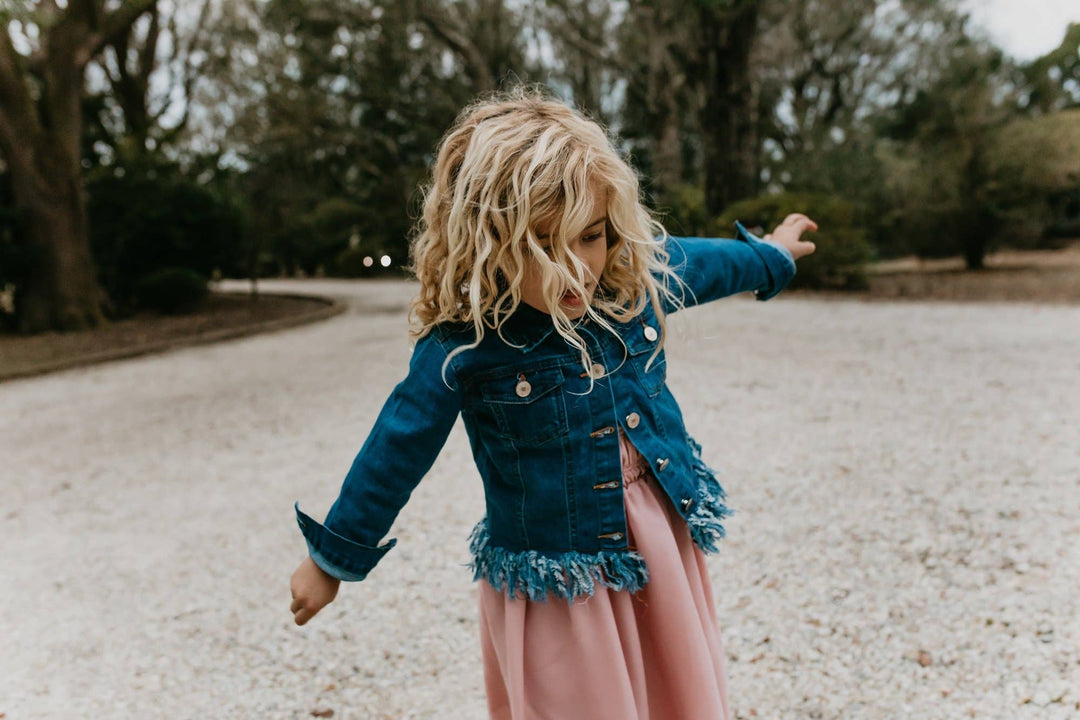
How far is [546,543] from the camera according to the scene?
4.81 ft

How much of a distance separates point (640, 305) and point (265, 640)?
1987mm

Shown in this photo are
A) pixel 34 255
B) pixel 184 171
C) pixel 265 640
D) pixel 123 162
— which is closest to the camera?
pixel 265 640

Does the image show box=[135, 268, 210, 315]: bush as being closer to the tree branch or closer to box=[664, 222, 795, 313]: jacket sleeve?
the tree branch

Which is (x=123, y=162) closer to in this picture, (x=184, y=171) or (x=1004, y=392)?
(x=184, y=171)

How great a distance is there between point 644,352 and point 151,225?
44.6 feet

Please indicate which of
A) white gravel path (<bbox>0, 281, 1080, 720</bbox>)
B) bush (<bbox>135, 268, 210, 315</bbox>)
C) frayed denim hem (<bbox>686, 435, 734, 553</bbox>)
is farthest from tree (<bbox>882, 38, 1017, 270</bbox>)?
frayed denim hem (<bbox>686, 435, 734, 553</bbox>)

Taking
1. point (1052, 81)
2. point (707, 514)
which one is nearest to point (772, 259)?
point (707, 514)

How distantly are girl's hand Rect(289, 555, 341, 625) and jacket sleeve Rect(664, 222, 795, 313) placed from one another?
794mm

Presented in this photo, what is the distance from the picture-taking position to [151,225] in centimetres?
1329

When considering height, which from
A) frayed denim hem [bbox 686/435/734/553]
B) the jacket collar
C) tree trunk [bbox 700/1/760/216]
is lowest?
frayed denim hem [bbox 686/435/734/553]

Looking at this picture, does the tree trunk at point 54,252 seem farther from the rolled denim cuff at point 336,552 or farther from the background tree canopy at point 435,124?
the rolled denim cuff at point 336,552

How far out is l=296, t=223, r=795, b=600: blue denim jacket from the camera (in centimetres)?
139

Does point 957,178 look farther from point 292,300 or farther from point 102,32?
point 102,32

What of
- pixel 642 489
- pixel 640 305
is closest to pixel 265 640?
pixel 642 489
